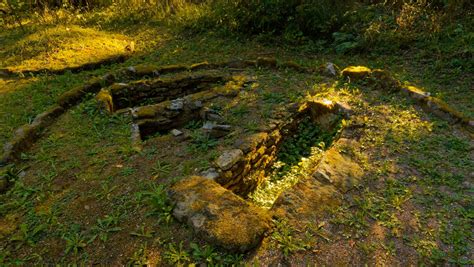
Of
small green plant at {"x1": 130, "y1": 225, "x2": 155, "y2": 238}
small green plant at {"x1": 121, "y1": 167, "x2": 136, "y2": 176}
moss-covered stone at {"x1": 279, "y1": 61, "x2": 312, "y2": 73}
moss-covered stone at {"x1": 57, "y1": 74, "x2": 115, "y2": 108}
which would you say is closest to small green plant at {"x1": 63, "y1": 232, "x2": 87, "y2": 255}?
small green plant at {"x1": 130, "y1": 225, "x2": 155, "y2": 238}

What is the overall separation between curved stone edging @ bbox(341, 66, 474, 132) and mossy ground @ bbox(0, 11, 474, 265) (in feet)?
0.51

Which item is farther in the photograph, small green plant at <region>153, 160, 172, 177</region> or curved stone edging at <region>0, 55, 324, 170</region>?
curved stone edging at <region>0, 55, 324, 170</region>

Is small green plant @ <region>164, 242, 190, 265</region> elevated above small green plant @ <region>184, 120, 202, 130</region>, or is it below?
above

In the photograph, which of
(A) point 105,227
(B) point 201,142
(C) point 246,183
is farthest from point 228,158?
(A) point 105,227

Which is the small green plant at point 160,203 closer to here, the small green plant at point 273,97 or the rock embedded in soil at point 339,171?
the rock embedded in soil at point 339,171

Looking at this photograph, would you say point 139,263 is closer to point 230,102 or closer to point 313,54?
point 230,102

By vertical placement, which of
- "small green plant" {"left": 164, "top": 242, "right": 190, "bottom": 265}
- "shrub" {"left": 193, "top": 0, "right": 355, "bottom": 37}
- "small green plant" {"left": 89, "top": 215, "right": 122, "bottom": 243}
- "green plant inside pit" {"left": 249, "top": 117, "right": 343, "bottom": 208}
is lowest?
"green plant inside pit" {"left": 249, "top": 117, "right": 343, "bottom": 208}

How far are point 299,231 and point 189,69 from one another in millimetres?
5050

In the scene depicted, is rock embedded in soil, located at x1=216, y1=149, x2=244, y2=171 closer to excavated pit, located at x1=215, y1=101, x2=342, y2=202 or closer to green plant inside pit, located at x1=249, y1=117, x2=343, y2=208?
excavated pit, located at x1=215, y1=101, x2=342, y2=202

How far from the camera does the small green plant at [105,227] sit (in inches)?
139

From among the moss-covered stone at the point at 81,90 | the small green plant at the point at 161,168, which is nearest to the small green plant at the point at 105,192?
the small green plant at the point at 161,168

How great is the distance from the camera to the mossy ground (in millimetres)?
3443

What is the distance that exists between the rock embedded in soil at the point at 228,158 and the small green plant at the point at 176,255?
1316mm

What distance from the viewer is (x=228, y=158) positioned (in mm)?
4500
